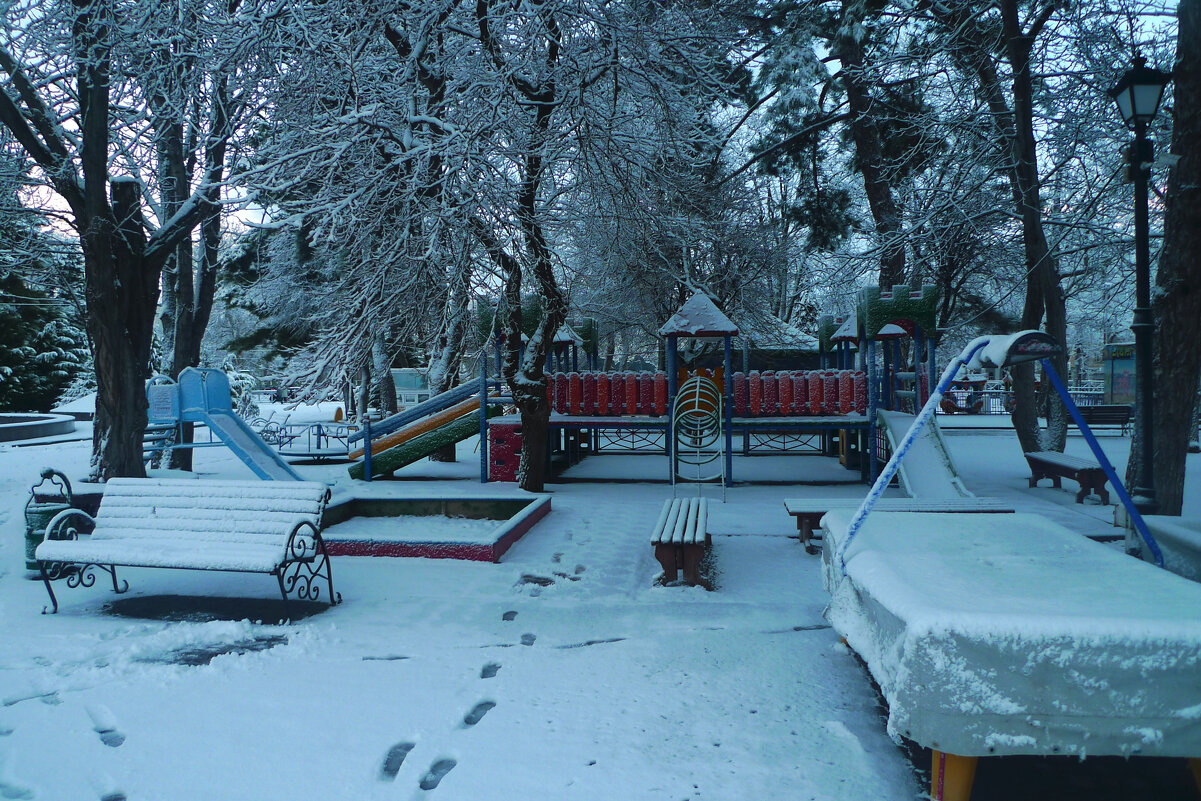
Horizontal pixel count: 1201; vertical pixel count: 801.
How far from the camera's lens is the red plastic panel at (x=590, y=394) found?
12688mm

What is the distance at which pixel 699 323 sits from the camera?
12.3 m

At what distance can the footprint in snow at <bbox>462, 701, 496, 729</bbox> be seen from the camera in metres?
3.89

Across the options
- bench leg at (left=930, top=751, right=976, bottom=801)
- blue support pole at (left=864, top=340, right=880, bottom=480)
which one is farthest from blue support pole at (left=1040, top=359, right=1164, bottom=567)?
blue support pole at (left=864, top=340, right=880, bottom=480)

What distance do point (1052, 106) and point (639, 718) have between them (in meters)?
12.4

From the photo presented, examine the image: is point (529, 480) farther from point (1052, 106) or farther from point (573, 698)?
point (1052, 106)

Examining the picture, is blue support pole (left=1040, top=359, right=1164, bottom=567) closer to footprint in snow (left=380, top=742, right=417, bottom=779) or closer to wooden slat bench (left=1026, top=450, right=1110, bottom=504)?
footprint in snow (left=380, top=742, right=417, bottom=779)

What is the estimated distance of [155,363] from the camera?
93.4ft

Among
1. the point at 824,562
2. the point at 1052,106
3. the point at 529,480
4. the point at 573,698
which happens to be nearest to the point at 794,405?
the point at 529,480

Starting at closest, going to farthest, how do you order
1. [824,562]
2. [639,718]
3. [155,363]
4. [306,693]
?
[639,718] < [306,693] < [824,562] < [155,363]

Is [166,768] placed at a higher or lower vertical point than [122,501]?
lower

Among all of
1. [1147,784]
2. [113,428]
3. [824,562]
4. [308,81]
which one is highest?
[308,81]

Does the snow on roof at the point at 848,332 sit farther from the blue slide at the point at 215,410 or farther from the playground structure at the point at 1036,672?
the playground structure at the point at 1036,672

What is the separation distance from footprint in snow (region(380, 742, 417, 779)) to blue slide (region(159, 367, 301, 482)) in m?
8.26

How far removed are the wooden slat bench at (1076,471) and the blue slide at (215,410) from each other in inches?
421
